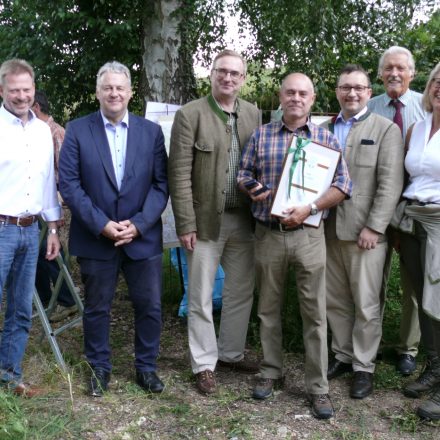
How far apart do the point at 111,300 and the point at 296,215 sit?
133 cm

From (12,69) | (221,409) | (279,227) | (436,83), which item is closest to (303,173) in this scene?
(279,227)

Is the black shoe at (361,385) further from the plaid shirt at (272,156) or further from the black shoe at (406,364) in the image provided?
the plaid shirt at (272,156)

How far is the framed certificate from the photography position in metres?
3.64

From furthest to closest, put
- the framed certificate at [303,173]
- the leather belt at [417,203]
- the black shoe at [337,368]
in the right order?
the black shoe at [337,368] < the leather belt at [417,203] < the framed certificate at [303,173]

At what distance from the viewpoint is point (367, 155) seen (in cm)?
388

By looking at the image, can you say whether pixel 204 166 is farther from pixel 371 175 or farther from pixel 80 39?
pixel 80 39

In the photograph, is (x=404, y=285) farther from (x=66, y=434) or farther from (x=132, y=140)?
(x=66, y=434)

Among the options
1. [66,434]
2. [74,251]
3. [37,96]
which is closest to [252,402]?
[66,434]

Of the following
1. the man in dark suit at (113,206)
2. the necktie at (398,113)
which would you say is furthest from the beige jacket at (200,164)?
the necktie at (398,113)

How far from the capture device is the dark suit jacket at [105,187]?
12.1 feet

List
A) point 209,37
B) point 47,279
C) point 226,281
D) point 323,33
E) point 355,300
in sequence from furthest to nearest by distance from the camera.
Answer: point 209,37, point 323,33, point 47,279, point 226,281, point 355,300

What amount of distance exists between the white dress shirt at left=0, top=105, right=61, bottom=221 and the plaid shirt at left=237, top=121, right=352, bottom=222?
1213 millimetres

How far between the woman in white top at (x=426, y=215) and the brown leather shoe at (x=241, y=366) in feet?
3.85

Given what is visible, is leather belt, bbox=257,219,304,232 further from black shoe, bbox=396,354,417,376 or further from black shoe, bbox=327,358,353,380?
black shoe, bbox=396,354,417,376
